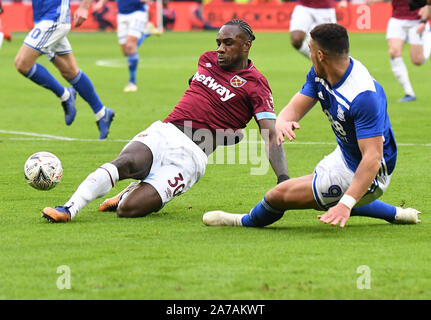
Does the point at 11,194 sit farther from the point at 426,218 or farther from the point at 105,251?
the point at 426,218

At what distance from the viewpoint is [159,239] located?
649 cm

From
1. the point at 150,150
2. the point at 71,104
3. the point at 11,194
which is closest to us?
the point at 150,150

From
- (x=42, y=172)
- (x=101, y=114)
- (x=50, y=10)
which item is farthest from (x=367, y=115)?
(x=50, y=10)

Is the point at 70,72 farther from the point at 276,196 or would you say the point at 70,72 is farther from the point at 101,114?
the point at 276,196

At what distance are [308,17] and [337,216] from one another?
34.3 feet

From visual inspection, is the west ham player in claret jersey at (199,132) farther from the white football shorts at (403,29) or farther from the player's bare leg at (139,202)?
the white football shorts at (403,29)

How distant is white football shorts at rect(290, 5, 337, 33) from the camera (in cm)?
1606

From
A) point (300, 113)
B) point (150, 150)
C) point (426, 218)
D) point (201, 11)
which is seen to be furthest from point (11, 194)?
point (201, 11)

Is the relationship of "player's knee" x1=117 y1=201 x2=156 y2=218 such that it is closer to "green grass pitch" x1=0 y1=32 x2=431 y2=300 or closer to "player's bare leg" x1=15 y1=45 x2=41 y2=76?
"green grass pitch" x1=0 y1=32 x2=431 y2=300

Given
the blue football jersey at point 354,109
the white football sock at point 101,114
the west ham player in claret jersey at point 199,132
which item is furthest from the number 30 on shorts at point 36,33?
the blue football jersey at point 354,109

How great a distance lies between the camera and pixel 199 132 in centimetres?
781

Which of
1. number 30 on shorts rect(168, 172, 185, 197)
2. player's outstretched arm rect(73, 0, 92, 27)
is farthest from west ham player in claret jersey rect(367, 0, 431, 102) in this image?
number 30 on shorts rect(168, 172, 185, 197)

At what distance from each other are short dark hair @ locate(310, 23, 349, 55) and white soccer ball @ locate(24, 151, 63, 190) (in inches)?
105

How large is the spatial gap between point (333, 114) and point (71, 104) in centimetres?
589
